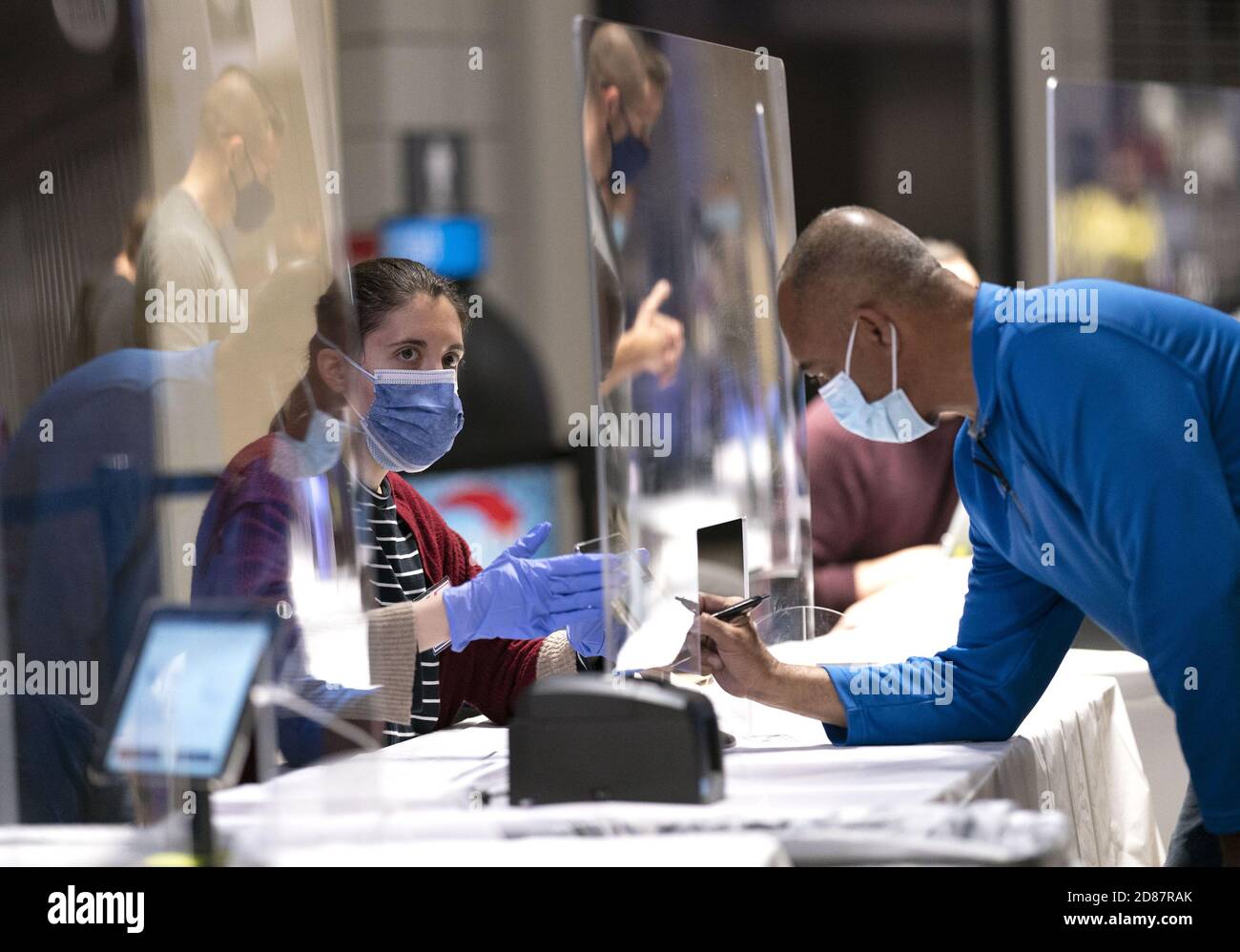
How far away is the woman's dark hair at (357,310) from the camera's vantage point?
165 centimetres

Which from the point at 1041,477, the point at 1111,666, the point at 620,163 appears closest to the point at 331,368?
the point at 620,163

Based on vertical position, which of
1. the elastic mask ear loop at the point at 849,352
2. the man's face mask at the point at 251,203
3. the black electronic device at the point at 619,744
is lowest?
the black electronic device at the point at 619,744

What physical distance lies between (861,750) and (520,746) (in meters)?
0.53

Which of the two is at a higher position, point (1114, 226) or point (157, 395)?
point (1114, 226)

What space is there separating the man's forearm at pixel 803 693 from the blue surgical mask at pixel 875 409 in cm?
34

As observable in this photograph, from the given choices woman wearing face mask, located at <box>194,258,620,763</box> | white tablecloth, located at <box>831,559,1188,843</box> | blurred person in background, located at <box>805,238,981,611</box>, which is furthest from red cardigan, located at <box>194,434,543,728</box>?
blurred person in background, located at <box>805,238,981,611</box>

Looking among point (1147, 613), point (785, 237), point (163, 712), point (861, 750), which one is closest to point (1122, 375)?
point (1147, 613)

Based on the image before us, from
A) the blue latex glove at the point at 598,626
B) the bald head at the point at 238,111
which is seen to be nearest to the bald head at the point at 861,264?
the blue latex glove at the point at 598,626

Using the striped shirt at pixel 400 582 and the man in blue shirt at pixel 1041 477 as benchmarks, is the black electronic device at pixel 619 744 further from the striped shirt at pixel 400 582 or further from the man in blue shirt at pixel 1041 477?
the striped shirt at pixel 400 582

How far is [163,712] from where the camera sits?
4.32 feet

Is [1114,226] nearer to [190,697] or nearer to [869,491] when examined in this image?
[869,491]

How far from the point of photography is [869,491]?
11.1 ft

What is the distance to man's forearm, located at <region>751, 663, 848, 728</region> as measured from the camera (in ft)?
6.22

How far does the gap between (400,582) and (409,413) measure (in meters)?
0.25
